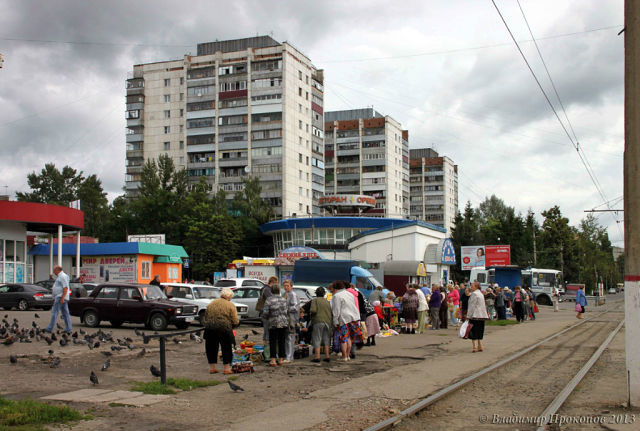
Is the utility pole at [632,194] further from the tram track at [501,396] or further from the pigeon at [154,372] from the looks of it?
the pigeon at [154,372]

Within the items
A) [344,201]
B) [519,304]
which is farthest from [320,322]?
[344,201]

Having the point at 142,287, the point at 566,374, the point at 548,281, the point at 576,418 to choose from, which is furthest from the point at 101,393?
the point at 548,281

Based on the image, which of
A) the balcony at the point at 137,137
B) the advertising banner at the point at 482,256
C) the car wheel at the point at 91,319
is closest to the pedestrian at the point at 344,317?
the car wheel at the point at 91,319

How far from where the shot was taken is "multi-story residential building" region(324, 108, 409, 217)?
108938 mm

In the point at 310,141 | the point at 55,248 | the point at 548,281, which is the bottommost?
the point at 548,281

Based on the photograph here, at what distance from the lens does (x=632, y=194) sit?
827cm

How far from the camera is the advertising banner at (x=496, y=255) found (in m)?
54.6

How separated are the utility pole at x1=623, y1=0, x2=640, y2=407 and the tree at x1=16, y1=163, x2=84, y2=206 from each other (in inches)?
3871

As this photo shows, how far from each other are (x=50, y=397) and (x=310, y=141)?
8077 centimetres

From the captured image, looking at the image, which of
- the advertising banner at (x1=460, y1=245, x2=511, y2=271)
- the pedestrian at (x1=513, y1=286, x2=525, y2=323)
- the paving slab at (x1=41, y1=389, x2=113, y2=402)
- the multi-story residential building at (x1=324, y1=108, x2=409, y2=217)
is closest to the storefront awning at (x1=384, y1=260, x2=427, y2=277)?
the pedestrian at (x1=513, y1=286, x2=525, y2=323)

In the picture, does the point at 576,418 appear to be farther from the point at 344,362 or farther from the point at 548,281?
the point at 548,281

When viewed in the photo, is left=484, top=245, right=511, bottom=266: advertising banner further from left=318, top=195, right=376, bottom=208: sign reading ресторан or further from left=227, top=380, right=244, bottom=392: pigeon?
left=227, top=380, right=244, bottom=392: pigeon

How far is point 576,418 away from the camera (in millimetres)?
7484

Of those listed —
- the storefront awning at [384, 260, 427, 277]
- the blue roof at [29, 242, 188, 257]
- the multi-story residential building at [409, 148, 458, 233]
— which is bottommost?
the storefront awning at [384, 260, 427, 277]
